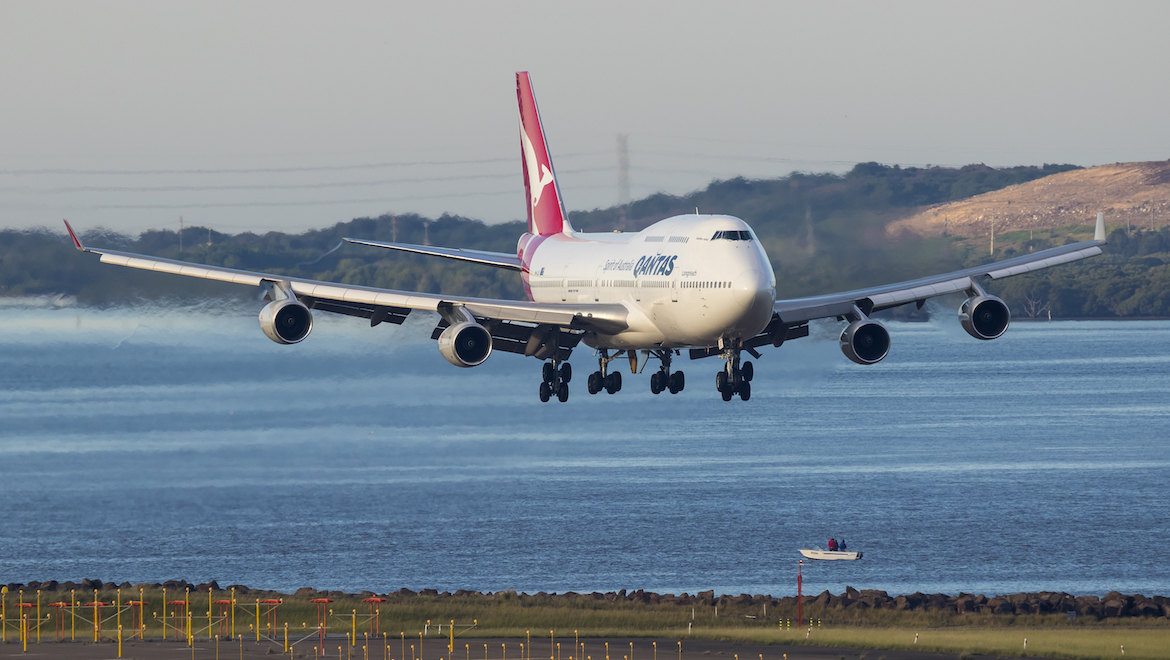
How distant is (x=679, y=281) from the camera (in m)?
49.9

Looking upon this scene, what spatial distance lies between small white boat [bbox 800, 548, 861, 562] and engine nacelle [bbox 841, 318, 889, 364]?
83809 millimetres

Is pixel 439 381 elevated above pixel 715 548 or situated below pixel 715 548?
above

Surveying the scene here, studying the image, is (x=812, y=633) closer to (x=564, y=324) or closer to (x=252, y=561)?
(x=564, y=324)

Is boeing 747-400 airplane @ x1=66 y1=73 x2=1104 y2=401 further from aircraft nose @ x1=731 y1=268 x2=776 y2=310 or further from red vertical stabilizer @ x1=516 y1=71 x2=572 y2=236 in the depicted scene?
red vertical stabilizer @ x1=516 y1=71 x2=572 y2=236

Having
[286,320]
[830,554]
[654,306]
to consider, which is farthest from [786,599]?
[286,320]

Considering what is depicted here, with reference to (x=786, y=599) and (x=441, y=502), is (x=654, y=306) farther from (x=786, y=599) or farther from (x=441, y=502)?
(x=441, y=502)

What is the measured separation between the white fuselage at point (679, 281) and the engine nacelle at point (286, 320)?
40.2ft

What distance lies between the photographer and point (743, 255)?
157ft

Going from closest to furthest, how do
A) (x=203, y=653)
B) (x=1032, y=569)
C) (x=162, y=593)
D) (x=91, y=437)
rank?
(x=203, y=653)
(x=162, y=593)
(x=1032, y=569)
(x=91, y=437)

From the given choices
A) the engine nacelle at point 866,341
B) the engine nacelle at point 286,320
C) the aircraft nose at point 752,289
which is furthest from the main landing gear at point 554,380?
the aircraft nose at point 752,289

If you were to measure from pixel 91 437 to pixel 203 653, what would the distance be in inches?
3229

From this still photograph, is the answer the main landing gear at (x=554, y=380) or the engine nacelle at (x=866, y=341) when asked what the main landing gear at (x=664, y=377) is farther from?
the engine nacelle at (x=866, y=341)

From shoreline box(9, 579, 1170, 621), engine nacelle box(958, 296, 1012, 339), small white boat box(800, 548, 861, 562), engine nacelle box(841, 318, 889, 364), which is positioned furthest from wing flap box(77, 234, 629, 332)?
small white boat box(800, 548, 861, 562)

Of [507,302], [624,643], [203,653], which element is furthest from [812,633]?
[507,302]
